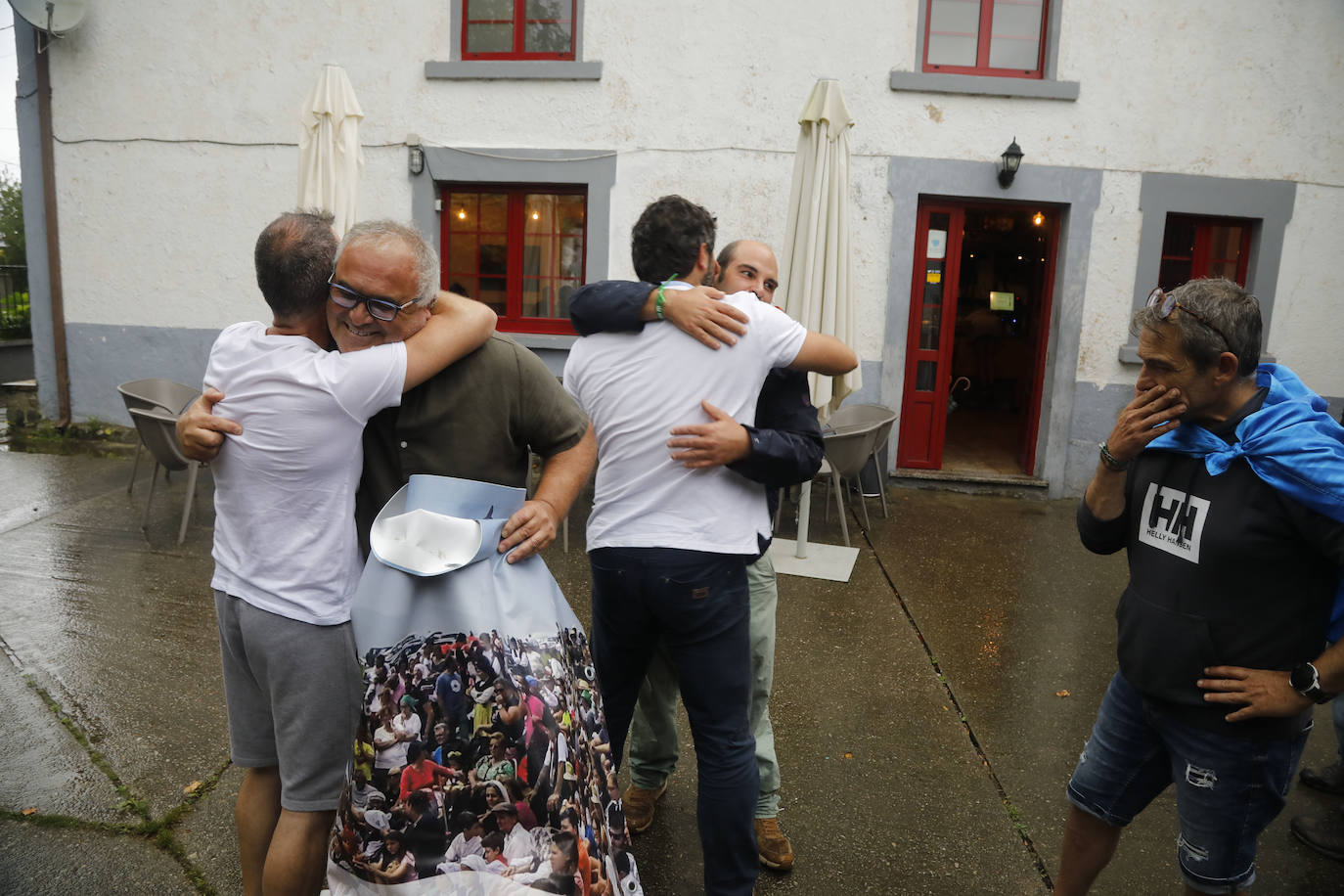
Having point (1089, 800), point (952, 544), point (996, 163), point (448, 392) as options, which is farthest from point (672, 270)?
point (996, 163)

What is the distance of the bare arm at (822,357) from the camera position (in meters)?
2.19

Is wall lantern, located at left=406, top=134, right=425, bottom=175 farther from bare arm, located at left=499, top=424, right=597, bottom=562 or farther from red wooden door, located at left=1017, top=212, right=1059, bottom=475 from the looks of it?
bare arm, located at left=499, top=424, right=597, bottom=562

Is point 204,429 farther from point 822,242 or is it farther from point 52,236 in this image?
point 52,236

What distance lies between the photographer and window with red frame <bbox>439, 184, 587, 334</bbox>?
8.34 metres

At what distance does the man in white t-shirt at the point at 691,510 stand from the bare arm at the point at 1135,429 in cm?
63

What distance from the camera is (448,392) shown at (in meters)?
1.92

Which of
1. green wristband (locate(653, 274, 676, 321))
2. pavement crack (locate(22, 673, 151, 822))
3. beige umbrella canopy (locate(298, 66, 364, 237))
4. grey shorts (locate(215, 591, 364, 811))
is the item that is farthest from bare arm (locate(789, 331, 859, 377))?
beige umbrella canopy (locate(298, 66, 364, 237))

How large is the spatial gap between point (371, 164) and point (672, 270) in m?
6.70

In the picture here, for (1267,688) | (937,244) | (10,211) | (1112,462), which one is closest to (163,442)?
(1112,462)

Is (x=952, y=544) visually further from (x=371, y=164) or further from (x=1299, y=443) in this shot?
(x=371, y=164)

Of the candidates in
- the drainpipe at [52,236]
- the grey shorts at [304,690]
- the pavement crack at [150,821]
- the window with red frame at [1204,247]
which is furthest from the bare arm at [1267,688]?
the drainpipe at [52,236]

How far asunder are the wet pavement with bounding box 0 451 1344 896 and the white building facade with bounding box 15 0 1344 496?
110 inches

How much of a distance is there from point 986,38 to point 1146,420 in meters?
6.91

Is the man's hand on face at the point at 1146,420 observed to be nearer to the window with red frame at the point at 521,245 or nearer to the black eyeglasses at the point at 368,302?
the black eyeglasses at the point at 368,302
